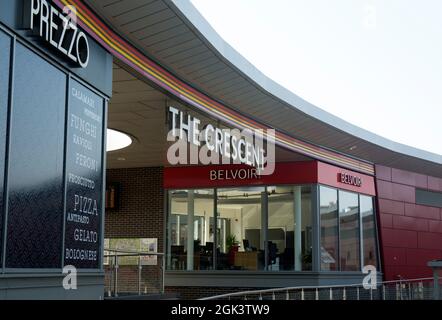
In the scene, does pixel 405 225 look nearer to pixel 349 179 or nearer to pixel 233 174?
pixel 349 179

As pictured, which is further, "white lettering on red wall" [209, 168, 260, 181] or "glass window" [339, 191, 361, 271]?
"glass window" [339, 191, 361, 271]

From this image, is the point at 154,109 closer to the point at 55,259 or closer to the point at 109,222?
the point at 55,259

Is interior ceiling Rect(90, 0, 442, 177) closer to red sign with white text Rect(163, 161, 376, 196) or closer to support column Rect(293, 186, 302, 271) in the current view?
red sign with white text Rect(163, 161, 376, 196)

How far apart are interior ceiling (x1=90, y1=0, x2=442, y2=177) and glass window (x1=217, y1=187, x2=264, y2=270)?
253 cm

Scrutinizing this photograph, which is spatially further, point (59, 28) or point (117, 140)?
point (117, 140)

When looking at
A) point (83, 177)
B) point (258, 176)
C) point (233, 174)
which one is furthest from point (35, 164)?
point (233, 174)

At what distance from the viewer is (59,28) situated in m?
8.72

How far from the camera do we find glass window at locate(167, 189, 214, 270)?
21.5 meters

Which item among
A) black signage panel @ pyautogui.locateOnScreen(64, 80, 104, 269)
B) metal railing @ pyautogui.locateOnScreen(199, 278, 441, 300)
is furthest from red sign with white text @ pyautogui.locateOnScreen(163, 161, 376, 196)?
black signage panel @ pyautogui.locateOnScreen(64, 80, 104, 269)

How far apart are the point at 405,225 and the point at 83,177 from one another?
17220 mm

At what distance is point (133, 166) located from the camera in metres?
22.5
